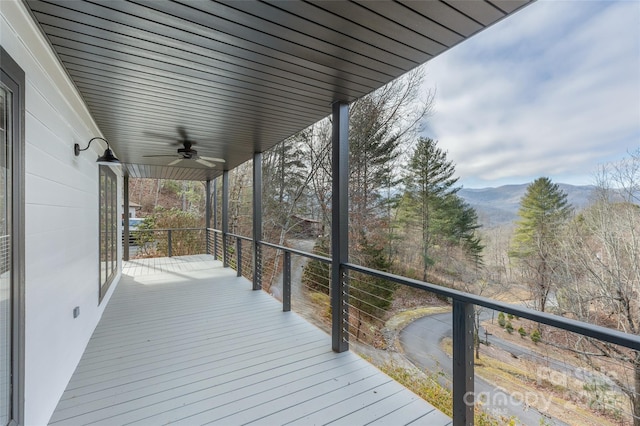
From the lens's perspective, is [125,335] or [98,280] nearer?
[125,335]

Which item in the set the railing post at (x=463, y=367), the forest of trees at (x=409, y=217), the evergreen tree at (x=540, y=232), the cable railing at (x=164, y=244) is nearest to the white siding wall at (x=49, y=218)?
the railing post at (x=463, y=367)

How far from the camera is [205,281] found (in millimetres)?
5555

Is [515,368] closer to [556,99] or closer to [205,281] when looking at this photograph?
[205,281]

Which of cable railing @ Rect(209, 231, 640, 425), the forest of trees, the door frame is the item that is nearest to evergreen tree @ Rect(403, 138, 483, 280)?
the forest of trees

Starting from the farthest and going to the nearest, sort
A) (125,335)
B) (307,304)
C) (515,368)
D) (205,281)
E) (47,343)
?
(307,304) → (515,368) → (205,281) → (125,335) → (47,343)

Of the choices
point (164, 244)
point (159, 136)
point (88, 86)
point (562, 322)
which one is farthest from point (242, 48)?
point (164, 244)

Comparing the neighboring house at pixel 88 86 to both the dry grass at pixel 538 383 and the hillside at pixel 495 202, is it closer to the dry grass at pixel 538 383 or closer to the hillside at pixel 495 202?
the dry grass at pixel 538 383

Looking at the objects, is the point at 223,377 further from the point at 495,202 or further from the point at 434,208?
the point at 495,202

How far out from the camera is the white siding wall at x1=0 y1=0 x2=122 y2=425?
5.02ft

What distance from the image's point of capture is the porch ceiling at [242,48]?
58.3 inches

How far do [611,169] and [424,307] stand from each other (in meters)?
6.41

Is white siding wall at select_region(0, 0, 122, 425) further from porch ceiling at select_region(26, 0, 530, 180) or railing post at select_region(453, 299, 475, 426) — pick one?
railing post at select_region(453, 299, 475, 426)

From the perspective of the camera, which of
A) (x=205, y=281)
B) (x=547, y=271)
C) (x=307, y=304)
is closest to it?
(x=205, y=281)

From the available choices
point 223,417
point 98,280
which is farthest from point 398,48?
point 98,280
